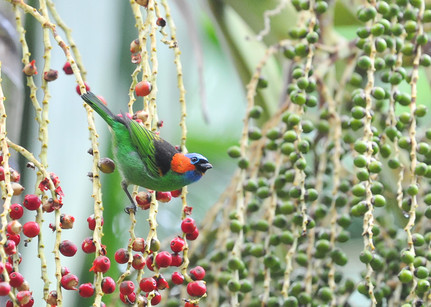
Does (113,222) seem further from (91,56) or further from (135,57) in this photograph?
(135,57)

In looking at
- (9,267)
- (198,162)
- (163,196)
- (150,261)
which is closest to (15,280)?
(9,267)

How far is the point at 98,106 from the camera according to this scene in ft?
4.53

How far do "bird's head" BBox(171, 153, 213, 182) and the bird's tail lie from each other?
0.54 ft

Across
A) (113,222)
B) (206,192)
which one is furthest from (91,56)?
(206,192)

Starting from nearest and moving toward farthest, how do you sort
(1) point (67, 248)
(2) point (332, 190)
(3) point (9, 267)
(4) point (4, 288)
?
1. (4) point (4, 288)
2. (3) point (9, 267)
3. (1) point (67, 248)
4. (2) point (332, 190)

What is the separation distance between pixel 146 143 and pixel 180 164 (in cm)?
8

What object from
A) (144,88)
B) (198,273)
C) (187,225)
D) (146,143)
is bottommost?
(198,273)

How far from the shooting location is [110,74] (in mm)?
1839

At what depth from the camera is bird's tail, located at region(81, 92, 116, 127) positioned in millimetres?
1305

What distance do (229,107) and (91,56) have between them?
7.71ft

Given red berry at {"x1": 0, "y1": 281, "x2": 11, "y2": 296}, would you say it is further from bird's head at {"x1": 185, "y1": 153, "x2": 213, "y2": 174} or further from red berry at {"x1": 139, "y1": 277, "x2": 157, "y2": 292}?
bird's head at {"x1": 185, "y1": 153, "x2": 213, "y2": 174}

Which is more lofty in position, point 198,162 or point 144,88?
point 144,88

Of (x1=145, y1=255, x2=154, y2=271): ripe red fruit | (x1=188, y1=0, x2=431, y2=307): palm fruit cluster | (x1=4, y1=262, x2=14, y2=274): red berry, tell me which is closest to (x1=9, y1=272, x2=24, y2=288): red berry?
(x1=4, y1=262, x2=14, y2=274): red berry

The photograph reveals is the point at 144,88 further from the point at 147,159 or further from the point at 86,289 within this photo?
the point at 86,289
